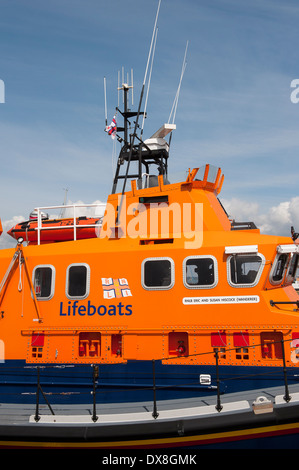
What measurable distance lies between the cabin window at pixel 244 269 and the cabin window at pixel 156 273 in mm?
977

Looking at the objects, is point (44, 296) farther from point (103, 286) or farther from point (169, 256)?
point (169, 256)

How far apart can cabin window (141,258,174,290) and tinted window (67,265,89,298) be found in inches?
40.0

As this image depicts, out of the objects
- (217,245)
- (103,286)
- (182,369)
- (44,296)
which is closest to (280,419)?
(182,369)

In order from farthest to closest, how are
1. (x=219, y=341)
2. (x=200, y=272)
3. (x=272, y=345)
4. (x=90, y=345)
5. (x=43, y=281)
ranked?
(x=43, y=281) → (x=90, y=345) → (x=200, y=272) → (x=219, y=341) → (x=272, y=345)

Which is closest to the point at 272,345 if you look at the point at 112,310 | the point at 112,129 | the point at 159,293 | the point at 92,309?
the point at 159,293

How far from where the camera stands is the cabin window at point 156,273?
6.27 m

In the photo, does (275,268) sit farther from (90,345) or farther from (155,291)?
(90,345)

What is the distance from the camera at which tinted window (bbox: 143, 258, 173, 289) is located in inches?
247

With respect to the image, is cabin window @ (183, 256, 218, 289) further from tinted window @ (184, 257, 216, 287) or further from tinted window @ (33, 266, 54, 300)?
tinted window @ (33, 266, 54, 300)

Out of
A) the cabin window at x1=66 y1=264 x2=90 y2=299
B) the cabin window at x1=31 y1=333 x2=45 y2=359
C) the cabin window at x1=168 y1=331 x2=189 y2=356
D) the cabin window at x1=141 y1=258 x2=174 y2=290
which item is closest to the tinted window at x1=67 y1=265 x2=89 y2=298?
the cabin window at x1=66 y1=264 x2=90 y2=299

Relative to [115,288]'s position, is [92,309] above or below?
below

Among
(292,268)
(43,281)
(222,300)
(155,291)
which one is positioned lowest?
(222,300)

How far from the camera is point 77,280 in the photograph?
6.59m

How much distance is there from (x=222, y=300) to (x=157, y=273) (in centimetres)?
113
